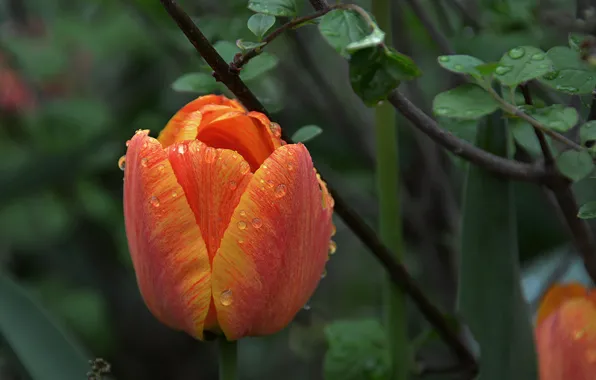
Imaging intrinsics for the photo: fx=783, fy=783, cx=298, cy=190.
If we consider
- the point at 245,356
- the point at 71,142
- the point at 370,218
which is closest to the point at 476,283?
the point at 370,218

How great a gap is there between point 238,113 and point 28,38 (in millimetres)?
905

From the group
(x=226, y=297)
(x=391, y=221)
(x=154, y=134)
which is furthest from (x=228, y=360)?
(x=154, y=134)

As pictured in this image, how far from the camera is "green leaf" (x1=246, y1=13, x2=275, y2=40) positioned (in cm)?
39

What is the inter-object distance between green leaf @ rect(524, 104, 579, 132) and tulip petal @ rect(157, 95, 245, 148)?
15 cm

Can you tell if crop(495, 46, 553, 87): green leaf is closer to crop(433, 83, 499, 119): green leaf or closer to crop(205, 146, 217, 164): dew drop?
crop(433, 83, 499, 119): green leaf

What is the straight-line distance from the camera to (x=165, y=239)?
15.9 inches

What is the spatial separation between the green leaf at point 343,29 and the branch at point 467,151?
61mm

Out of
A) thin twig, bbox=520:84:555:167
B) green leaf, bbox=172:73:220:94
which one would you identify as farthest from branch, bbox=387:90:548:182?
green leaf, bbox=172:73:220:94

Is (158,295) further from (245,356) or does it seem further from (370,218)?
(245,356)

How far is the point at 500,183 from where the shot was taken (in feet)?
1.58

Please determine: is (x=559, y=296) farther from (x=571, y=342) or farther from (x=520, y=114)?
(x=520, y=114)

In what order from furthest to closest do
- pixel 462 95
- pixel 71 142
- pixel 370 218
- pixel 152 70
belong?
1. pixel 152 70
2. pixel 71 142
3. pixel 370 218
4. pixel 462 95

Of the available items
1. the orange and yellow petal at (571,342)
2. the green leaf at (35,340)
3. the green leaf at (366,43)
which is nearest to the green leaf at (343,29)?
the green leaf at (366,43)

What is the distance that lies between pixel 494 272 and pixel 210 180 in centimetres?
20
